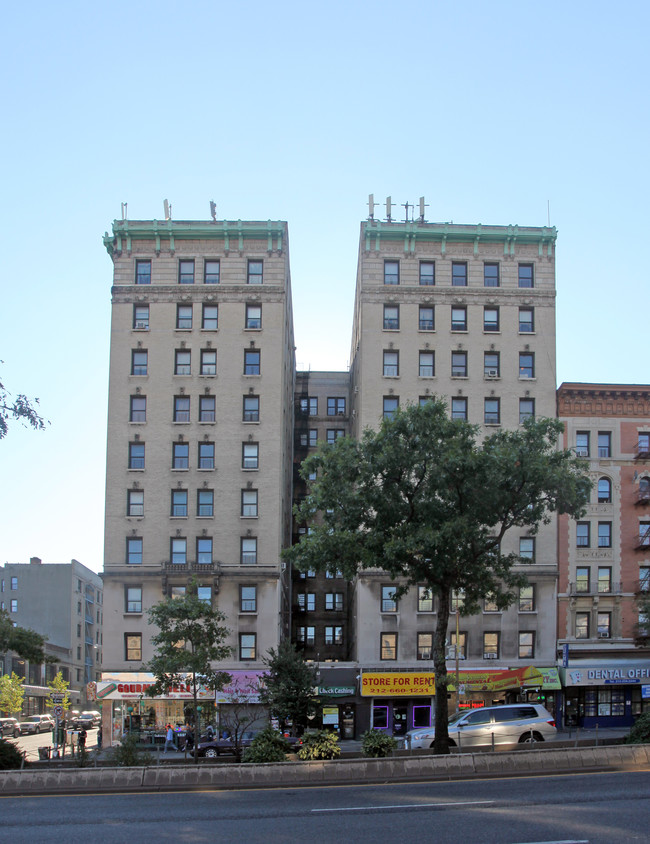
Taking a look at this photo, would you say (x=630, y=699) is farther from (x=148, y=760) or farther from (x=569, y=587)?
(x=148, y=760)

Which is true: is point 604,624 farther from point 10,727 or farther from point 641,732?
point 10,727

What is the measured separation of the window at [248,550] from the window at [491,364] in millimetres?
18454

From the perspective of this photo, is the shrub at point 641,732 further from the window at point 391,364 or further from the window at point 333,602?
the window at point 333,602

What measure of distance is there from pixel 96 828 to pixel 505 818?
790cm

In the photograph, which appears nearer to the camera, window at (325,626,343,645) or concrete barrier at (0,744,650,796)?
concrete barrier at (0,744,650,796)

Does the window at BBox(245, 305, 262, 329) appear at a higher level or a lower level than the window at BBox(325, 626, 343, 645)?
higher

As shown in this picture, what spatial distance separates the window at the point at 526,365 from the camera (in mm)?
63375

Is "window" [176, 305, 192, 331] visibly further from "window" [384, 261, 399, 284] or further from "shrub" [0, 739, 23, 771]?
"shrub" [0, 739, 23, 771]

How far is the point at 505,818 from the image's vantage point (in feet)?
61.3

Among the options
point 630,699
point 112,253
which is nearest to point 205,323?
point 112,253

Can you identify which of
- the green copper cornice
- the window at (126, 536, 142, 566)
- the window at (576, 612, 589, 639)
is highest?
the green copper cornice

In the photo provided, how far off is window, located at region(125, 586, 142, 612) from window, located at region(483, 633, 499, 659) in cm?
2132

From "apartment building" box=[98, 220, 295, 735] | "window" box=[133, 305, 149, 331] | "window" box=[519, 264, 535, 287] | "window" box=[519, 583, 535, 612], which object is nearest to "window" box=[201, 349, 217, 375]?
"apartment building" box=[98, 220, 295, 735]

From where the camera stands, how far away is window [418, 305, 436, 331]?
209ft
